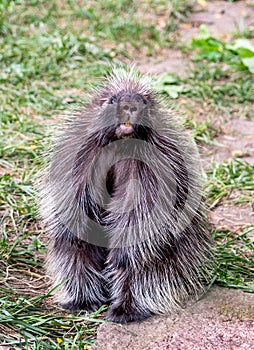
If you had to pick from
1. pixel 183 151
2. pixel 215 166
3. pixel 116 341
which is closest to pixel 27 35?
pixel 215 166

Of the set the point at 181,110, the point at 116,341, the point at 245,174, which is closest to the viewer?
the point at 116,341

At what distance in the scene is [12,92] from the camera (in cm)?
710

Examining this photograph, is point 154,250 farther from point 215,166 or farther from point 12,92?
point 12,92

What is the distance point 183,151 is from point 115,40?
4.69m

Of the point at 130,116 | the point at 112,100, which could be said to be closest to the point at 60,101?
the point at 112,100

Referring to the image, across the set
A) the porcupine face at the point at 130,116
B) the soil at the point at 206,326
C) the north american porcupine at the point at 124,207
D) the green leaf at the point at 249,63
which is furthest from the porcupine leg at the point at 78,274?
the green leaf at the point at 249,63

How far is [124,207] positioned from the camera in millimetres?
3836

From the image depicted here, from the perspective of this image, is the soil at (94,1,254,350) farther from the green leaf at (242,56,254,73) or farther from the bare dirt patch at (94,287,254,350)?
the green leaf at (242,56,254,73)

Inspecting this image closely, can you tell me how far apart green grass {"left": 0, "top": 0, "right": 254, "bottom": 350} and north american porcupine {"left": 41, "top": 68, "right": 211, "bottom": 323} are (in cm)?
22

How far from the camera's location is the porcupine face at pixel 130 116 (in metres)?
3.66

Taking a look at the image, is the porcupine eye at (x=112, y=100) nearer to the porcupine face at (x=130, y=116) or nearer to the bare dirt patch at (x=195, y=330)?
the porcupine face at (x=130, y=116)

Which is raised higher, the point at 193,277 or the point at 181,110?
the point at 181,110

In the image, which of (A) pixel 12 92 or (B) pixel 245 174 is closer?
(B) pixel 245 174

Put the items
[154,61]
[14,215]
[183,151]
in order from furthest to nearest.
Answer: [154,61] → [14,215] → [183,151]
